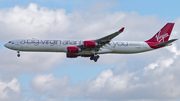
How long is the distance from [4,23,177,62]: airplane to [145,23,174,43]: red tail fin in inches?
64.6

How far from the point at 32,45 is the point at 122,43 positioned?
2043cm

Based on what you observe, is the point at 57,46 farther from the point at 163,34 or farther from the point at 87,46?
the point at 163,34

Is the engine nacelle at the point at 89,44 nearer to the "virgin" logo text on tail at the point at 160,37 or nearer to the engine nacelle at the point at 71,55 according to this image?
the engine nacelle at the point at 71,55

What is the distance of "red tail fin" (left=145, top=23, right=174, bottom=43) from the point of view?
89438 millimetres

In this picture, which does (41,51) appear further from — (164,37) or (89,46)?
(164,37)

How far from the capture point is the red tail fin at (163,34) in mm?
89438

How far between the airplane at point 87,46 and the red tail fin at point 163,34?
1.64 metres

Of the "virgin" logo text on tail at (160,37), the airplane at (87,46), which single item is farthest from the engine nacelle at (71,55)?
the "virgin" logo text on tail at (160,37)

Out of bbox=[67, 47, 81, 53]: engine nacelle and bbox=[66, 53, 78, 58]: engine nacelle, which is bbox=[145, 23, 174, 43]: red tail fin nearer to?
bbox=[66, 53, 78, 58]: engine nacelle

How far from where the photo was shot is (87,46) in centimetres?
8056

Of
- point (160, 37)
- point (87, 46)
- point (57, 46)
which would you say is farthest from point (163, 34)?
point (57, 46)

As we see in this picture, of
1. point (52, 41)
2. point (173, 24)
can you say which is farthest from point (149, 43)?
point (52, 41)

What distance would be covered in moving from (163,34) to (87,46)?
69.6 ft

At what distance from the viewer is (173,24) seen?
9200 centimetres
